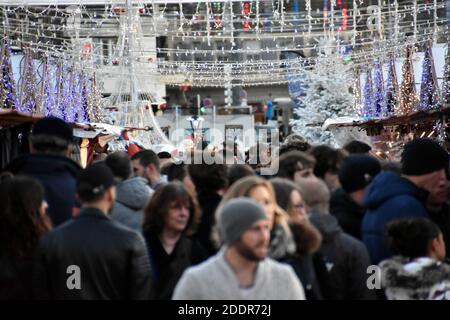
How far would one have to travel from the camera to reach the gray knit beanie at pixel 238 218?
240 inches

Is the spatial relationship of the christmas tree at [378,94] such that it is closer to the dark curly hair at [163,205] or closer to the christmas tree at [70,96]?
the christmas tree at [70,96]

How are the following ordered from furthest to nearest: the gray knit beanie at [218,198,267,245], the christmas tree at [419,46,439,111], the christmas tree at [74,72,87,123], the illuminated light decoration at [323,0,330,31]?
1. the illuminated light decoration at [323,0,330,31]
2. the christmas tree at [74,72,87,123]
3. the christmas tree at [419,46,439,111]
4. the gray knit beanie at [218,198,267,245]

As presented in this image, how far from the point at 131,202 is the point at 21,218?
6.75 feet

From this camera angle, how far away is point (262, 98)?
87.8 m

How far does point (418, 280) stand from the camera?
24.1ft

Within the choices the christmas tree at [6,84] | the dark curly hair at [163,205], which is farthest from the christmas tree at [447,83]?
the dark curly hair at [163,205]

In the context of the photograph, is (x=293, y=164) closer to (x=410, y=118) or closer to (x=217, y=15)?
(x=410, y=118)

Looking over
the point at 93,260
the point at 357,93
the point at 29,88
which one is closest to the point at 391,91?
the point at 357,93

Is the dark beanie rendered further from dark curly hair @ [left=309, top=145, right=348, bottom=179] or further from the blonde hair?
the blonde hair

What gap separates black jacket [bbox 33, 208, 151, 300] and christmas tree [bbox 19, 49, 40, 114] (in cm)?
1840

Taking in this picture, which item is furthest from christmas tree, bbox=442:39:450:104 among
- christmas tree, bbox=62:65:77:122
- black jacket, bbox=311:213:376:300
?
black jacket, bbox=311:213:376:300

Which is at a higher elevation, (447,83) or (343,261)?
(447,83)

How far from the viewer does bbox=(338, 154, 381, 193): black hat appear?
908 centimetres

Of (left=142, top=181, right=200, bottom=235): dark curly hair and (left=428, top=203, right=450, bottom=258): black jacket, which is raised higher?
(left=142, top=181, right=200, bottom=235): dark curly hair
